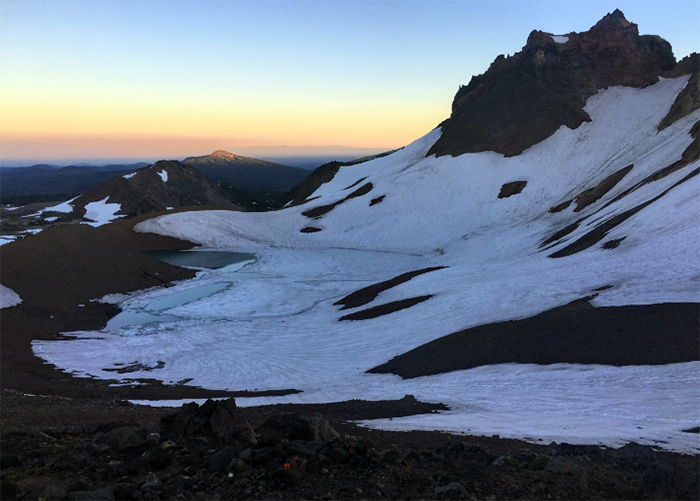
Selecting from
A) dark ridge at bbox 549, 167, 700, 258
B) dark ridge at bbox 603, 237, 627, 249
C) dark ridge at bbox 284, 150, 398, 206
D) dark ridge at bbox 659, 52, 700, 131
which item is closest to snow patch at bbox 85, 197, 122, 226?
dark ridge at bbox 284, 150, 398, 206

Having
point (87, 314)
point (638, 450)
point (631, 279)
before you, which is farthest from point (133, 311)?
point (638, 450)

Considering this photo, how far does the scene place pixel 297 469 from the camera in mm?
4891

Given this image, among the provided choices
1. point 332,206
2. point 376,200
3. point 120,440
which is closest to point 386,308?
point 120,440

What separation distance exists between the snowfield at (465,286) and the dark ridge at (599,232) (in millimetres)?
691

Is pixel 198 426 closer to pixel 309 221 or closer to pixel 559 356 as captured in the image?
pixel 559 356

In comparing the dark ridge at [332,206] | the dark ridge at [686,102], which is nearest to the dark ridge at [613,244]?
the dark ridge at [686,102]

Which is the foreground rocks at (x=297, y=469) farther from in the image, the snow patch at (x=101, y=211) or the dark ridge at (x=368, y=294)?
the snow patch at (x=101, y=211)

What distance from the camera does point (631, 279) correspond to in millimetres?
16438

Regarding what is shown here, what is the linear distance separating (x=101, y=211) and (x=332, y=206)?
3269 cm

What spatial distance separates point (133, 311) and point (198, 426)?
2107 cm

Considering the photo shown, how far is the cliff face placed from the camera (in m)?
53.1

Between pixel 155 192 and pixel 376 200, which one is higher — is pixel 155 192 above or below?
above

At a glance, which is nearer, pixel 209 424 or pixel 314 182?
pixel 209 424

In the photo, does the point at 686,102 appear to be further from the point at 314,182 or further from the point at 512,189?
the point at 314,182
